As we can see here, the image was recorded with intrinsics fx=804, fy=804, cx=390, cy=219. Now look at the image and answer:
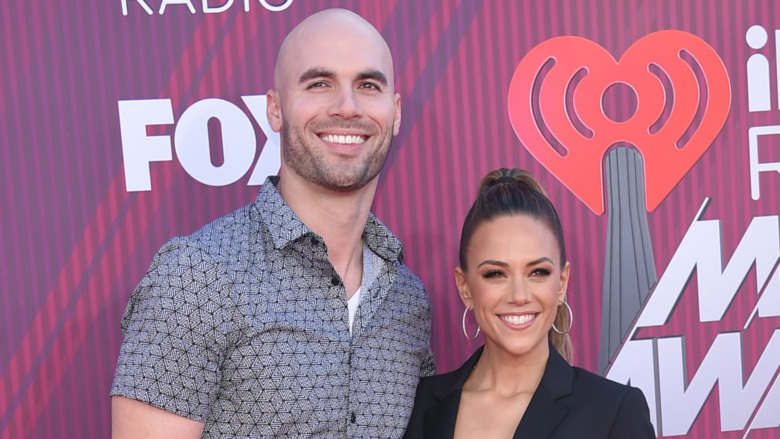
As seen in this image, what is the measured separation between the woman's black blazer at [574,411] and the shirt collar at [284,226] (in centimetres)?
44

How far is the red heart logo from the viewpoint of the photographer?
2535 mm

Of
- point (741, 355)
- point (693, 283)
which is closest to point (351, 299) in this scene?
point (693, 283)

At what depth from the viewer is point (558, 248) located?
193 centimetres

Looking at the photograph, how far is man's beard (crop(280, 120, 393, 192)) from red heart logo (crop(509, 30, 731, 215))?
2.29 feet

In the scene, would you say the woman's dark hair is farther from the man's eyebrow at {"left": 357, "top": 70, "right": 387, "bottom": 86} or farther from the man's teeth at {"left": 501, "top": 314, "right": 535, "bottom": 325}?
the man's eyebrow at {"left": 357, "top": 70, "right": 387, "bottom": 86}

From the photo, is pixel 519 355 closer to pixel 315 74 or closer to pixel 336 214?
pixel 336 214

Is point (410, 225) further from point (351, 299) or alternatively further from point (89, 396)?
point (89, 396)

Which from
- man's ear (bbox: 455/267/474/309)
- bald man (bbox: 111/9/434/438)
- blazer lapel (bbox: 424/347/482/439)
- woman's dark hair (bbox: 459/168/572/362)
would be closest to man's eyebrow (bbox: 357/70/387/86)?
bald man (bbox: 111/9/434/438)

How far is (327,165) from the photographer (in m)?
1.95

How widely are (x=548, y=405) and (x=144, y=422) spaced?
89cm

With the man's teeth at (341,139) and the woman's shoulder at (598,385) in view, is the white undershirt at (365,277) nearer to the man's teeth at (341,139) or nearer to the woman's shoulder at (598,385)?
the man's teeth at (341,139)

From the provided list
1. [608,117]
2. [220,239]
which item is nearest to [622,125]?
[608,117]

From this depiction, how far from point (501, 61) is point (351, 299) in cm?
96

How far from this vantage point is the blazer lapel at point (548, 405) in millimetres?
1794
